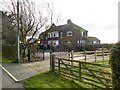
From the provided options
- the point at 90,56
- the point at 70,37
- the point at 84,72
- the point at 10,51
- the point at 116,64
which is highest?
the point at 70,37

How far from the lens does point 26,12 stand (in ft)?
82.0

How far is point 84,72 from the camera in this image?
10.8m

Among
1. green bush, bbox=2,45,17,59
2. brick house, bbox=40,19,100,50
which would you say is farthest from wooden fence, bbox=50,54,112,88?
brick house, bbox=40,19,100,50

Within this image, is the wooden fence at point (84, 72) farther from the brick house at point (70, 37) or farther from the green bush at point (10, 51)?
the brick house at point (70, 37)

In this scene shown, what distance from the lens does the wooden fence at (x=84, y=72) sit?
875cm

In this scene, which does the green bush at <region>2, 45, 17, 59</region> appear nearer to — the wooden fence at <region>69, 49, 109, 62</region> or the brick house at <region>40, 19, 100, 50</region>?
the wooden fence at <region>69, 49, 109, 62</region>

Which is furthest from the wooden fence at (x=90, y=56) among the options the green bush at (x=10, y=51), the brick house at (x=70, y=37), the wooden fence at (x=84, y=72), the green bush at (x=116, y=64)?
the brick house at (x=70, y=37)

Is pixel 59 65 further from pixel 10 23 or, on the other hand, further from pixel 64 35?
pixel 64 35

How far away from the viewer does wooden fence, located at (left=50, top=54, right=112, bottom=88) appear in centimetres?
875

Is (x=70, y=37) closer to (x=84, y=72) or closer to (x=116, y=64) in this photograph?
(x=84, y=72)

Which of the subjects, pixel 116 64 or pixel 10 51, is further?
pixel 10 51

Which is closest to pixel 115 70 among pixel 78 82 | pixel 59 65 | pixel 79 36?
pixel 78 82

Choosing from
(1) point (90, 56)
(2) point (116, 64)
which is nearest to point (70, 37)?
(1) point (90, 56)

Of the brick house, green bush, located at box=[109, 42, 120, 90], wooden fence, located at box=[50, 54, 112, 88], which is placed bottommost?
wooden fence, located at box=[50, 54, 112, 88]
